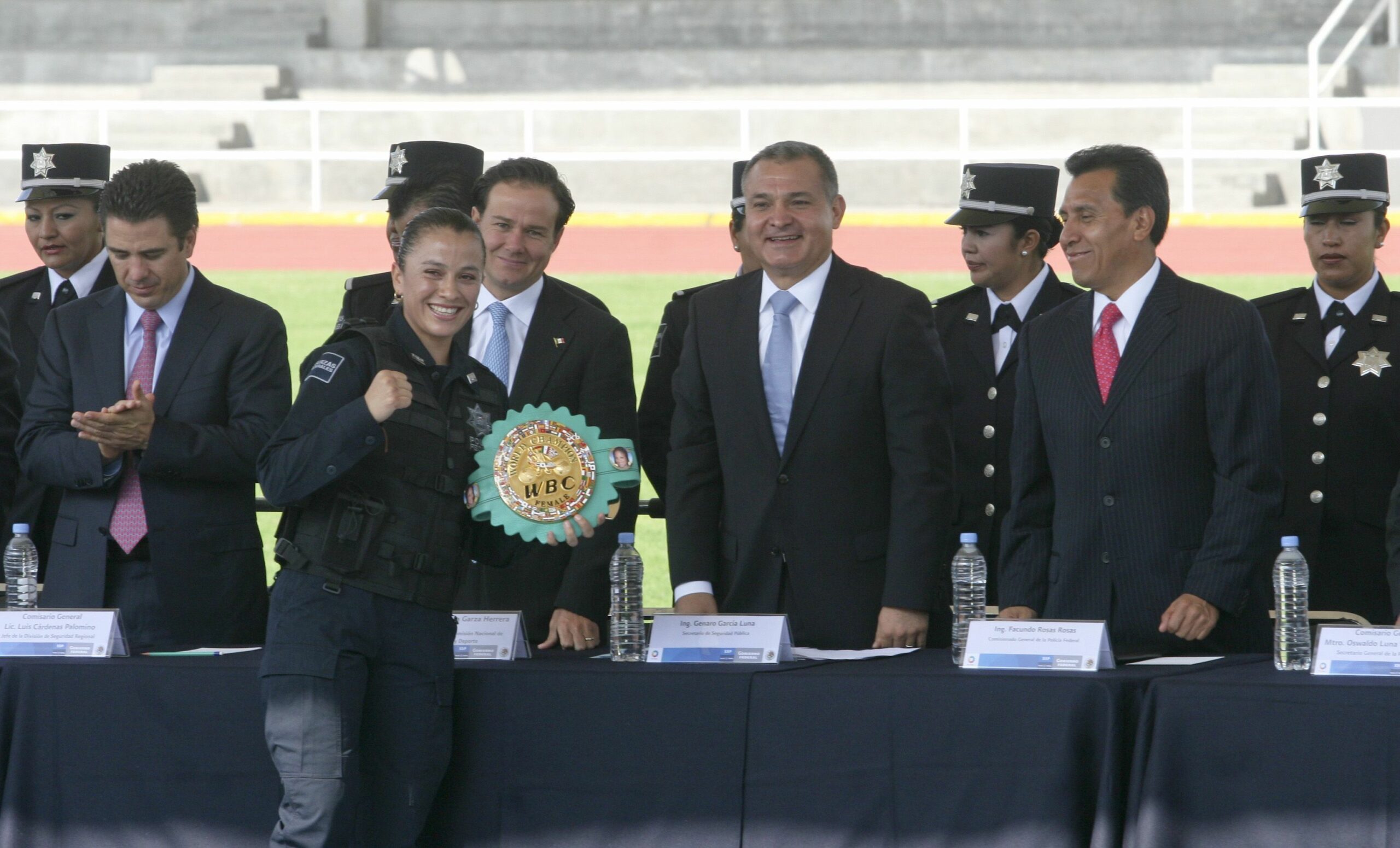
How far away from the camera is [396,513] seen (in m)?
3.63

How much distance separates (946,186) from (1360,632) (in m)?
16.5

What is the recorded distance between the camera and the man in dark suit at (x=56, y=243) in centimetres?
561

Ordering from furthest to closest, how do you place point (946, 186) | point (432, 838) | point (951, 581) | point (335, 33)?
point (335, 33)
point (946, 186)
point (951, 581)
point (432, 838)

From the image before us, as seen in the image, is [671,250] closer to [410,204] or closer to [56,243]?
[56,243]

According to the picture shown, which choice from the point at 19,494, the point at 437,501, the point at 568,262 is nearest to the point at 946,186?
the point at 568,262

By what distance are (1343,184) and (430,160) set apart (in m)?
2.61

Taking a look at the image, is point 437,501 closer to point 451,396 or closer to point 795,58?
point 451,396

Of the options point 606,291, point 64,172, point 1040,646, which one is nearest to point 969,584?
point 1040,646

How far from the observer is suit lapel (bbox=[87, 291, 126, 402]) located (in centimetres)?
447

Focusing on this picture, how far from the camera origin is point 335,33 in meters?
23.5

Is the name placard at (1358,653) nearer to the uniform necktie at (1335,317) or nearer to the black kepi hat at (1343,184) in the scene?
the uniform necktie at (1335,317)

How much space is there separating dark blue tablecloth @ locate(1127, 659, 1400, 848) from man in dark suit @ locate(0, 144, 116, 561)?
329 centimetres

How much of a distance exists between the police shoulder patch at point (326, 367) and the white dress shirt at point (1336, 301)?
9.14ft

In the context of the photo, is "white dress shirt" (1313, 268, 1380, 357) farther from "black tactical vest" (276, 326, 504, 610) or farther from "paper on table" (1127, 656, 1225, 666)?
"black tactical vest" (276, 326, 504, 610)
